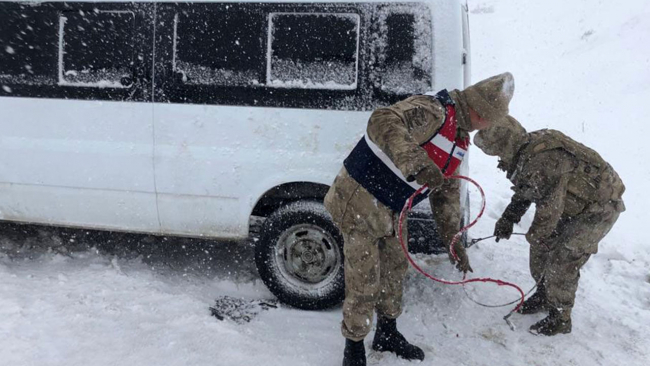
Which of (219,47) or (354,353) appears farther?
(219,47)

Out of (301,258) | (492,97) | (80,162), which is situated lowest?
(301,258)

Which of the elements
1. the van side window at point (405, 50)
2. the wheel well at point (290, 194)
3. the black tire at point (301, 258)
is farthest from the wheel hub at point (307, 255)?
the van side window at point (405, 50)

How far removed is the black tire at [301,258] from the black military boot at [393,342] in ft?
1.65

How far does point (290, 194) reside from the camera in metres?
3.68

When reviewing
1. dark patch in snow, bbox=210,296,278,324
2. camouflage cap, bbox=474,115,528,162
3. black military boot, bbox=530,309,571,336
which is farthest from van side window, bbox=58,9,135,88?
black military boot, bbox=530,309,571,336

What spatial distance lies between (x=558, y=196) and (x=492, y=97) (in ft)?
3.16

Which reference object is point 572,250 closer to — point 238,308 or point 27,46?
point 238,308

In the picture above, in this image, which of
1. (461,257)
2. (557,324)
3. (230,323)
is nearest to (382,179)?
(461,257)

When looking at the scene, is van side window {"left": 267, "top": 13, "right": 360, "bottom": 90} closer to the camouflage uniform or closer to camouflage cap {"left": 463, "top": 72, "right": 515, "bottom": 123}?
the camouflage uniform

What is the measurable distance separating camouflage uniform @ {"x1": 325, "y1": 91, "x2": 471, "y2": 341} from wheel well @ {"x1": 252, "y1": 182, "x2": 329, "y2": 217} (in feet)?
2.10

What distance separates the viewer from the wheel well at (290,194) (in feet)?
11.9

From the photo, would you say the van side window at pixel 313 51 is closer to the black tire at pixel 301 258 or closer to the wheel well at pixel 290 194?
the wheel well at pixel 290 194

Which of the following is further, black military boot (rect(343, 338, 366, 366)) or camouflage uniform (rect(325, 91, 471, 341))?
black military boot (rect(343, 338, 366, 366))

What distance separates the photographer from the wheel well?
3.63 m
